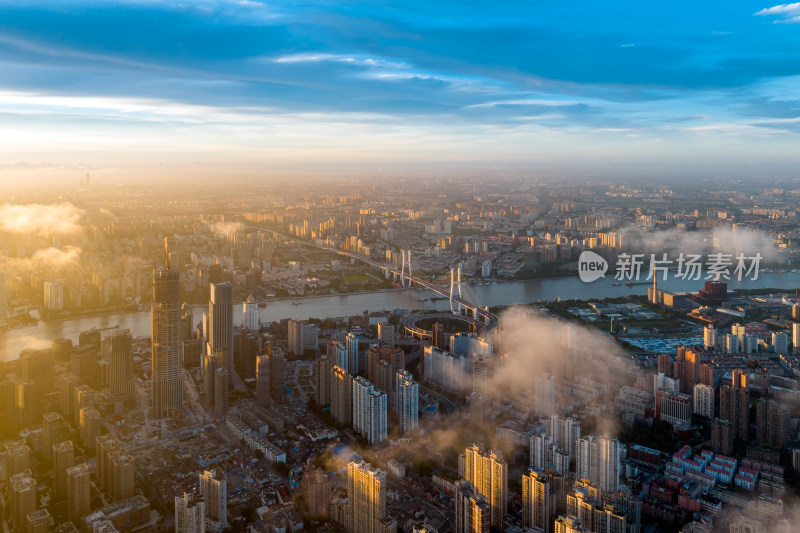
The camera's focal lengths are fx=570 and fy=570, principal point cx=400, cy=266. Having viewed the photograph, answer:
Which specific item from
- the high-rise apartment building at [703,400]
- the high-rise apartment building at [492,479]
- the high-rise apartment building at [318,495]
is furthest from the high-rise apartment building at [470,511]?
the high-rise apartment building at [703,400]

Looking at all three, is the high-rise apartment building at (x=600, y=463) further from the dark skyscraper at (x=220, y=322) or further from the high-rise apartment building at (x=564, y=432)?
the dark skyscraper at (x=220, y=322)

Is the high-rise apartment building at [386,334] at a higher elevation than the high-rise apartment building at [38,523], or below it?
higher

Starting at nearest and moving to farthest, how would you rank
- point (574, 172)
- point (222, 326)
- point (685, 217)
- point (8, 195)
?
1. point (8, 195)
2. point (222, 326)
3. point (685, 217)
4. point (574, 172)

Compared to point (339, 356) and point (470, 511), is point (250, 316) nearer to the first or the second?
point (339, 356)

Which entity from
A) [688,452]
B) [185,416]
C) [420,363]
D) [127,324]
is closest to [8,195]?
[185,416]

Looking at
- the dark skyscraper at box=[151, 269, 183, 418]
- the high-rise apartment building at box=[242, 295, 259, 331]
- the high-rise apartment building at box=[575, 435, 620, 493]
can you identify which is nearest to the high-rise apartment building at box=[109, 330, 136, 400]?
the dark skyscraper at box=[151, 269, 183, 418]

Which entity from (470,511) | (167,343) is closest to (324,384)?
(167,343)

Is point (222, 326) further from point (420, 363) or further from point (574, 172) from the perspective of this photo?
point (574, 172)
